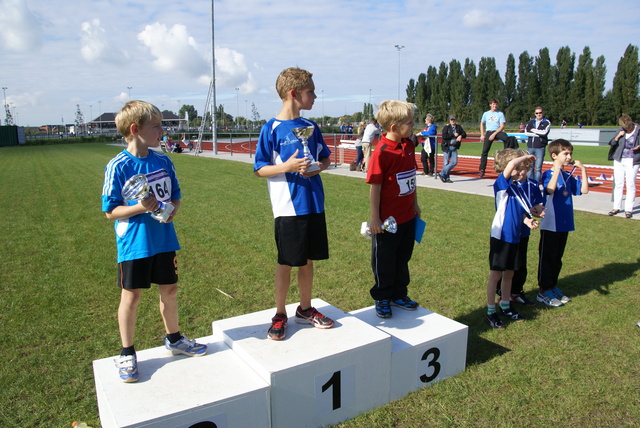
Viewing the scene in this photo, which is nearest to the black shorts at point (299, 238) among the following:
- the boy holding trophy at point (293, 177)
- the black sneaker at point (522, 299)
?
the boy holding trophy at point (293, 177)

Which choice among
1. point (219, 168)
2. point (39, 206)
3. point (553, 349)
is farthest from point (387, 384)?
point (219, 168)

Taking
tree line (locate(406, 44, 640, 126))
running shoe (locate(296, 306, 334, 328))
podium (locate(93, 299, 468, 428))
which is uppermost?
tree line (locate(406, 44, 640, 126))

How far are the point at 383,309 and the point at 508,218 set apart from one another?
1.37 metres

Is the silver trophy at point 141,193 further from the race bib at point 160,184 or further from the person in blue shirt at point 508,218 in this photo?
the person in blue shirt at point 508,218

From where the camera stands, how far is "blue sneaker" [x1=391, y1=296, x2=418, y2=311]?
12.1ft

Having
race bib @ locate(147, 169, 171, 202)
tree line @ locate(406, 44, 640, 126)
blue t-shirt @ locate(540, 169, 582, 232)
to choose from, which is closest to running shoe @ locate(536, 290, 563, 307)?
blue t-shirt @ locate(540, 169, 582, 232)

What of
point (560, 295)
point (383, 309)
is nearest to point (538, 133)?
point (560, 295)

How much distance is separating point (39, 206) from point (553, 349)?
10.6m

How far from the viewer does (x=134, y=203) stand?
106 inches

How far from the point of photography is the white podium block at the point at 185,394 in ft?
7.35

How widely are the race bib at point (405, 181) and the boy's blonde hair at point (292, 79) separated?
1023 millimetres

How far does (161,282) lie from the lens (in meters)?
2.82

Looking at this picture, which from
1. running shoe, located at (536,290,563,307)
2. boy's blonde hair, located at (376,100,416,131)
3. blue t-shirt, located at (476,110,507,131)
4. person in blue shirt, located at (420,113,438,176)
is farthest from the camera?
person in blue shirt, located at (420,113,438,176)

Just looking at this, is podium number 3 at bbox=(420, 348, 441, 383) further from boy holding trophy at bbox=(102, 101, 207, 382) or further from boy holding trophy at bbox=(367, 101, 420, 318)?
boy holding trophy at bbox=(102, 101, 207, 382)
